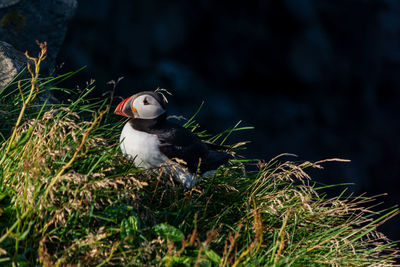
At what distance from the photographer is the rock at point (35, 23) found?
5027 mm

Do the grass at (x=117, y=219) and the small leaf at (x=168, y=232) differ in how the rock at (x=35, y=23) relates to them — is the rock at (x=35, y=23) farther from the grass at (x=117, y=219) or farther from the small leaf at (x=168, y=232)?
the small leaf at (x=168, y=232)

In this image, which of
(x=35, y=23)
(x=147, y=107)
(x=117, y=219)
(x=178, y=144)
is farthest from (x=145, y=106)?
(x=35, y=23)

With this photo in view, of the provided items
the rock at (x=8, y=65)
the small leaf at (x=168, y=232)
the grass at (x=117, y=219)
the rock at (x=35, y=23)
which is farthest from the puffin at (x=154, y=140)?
the rock at (x=35, y=23)

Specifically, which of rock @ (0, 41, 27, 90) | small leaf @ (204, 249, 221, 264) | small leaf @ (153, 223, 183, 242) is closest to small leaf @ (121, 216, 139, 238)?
small leaf @ (153, 223, 183, 242)

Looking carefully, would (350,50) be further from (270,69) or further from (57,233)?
(57,233)

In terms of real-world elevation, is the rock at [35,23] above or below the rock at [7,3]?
below

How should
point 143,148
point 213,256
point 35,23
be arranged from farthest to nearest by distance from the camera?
1. point 35,23
2. point 143,148
3. point 213,256

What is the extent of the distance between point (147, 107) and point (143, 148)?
312 millimetres

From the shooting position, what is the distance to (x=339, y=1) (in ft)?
43.1

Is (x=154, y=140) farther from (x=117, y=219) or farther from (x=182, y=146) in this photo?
(x=117, y=219)

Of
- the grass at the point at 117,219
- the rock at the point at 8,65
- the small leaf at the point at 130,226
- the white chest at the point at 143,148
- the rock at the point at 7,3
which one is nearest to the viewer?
the grass at the point at 117,219

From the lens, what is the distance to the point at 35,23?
17.1ft

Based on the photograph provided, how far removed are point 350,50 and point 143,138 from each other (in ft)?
38.2

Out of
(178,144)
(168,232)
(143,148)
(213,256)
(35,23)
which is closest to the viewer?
(213,256)
